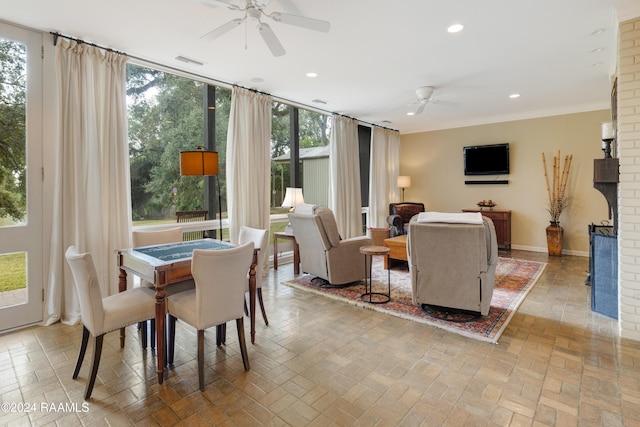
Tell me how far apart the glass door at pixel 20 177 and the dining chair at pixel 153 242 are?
98cm

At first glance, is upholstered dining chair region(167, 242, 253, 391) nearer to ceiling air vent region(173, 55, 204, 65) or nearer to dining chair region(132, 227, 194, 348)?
dining chair region(132, 227, 194, 348)

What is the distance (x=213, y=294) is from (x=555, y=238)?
656 cm

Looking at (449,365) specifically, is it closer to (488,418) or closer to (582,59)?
(488,418)

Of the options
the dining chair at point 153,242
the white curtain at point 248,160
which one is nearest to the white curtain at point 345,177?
the white curtain at point 248,160

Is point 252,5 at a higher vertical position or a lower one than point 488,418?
higher

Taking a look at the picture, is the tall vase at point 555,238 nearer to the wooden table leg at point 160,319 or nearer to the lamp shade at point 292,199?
the lamp shade at point 292,199

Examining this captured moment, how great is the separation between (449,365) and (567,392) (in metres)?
0.70

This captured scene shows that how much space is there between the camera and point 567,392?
6.84ft

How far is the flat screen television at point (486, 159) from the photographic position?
7.00 meters

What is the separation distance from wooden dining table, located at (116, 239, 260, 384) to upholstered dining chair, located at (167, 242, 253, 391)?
0.16 meters

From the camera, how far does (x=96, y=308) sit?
6.86ft

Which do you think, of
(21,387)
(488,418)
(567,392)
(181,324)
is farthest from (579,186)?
(21,387)

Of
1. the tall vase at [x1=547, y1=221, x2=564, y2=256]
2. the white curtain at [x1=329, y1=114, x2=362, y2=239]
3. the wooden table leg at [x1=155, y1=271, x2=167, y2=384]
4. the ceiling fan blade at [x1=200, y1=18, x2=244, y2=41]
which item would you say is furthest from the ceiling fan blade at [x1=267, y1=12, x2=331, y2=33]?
the tall vase at [x1=547, y1=221, x2=564, y2=256]

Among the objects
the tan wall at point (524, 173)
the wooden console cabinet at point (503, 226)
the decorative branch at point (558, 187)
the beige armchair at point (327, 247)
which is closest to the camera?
the beige armchair at point (327, 247)
